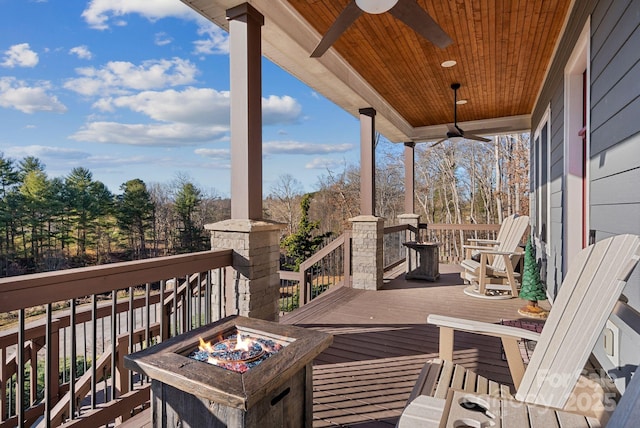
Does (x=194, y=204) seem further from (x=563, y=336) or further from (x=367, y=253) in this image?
(x=563, y=336)

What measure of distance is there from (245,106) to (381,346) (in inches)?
Result: 95.8

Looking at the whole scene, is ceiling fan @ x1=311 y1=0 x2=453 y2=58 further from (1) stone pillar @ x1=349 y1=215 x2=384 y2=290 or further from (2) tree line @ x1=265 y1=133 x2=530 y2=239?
(2) tree line @ x1=265 y1=133 x2=530 y2=239

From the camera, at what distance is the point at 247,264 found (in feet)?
9.12

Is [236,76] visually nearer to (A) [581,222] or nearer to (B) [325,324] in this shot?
(B) [325,324]

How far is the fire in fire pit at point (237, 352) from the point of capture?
4.63 feet

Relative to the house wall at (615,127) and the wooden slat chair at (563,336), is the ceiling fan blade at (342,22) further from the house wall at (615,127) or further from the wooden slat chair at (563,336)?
the wooden slat chair at (563,336)

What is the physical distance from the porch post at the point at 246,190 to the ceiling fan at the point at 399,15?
2.25ft

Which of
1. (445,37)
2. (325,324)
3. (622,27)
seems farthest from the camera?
(325,324)

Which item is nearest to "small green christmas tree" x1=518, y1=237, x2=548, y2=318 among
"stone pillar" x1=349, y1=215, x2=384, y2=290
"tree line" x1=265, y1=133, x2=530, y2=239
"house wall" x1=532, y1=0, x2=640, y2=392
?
"house wall" x1=532, y1=0, x2=640, y2=392

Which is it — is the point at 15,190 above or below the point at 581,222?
above

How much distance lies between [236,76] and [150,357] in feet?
7.49

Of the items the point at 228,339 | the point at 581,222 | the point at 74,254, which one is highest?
the point at 581,222

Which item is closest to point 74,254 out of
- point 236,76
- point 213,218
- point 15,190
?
point 15,190

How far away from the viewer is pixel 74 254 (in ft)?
67.1
